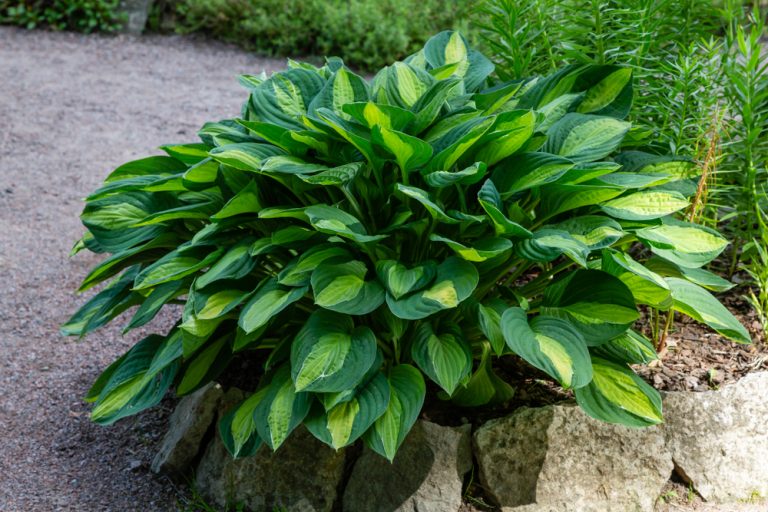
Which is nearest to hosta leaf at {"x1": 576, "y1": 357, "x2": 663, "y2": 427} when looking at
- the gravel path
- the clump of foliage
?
the gravel path

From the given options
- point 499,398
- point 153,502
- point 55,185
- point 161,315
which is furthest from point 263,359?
point 55,185

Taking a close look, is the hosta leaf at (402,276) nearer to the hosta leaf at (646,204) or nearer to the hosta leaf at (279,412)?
the hosta leaf at (279,412)

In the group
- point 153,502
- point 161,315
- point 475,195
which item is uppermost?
point 475,195

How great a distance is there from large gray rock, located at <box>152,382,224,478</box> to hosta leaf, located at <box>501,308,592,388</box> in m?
1.07

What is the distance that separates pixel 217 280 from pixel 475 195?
79 cm

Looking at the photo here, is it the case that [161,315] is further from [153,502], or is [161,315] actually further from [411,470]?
[411,470]

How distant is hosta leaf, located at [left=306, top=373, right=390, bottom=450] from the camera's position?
217 cm

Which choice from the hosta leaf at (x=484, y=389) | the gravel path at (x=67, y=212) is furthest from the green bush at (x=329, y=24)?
the hosta leaf at (x=484, y=389)

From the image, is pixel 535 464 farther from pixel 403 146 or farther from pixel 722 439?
pixel 403 146

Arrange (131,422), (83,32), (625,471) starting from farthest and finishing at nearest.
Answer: (83,32) → (131,422) → (625,471)

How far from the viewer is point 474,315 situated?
238 cm

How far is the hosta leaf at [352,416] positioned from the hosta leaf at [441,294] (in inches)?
8.7

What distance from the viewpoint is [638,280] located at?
2.36 meters

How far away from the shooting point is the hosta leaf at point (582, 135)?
8.20 ft
